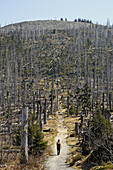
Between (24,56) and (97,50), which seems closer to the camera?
(24,56)

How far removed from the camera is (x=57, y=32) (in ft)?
446

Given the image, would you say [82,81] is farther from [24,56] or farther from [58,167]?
[58,167]

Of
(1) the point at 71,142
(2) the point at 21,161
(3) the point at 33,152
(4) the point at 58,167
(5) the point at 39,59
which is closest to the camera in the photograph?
(2) the point at 21,161

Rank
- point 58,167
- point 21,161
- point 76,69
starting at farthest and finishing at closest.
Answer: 1. point 76,69
2. point 58,167
3. point 21,161

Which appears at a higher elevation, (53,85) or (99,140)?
(53,85)

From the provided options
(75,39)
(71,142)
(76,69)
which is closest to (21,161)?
(71,142)

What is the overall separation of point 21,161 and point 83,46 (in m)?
99.1

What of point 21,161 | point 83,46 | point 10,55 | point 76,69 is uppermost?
point 83,46

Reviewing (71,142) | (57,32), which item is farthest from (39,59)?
(71,142)

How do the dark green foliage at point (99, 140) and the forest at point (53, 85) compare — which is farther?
the forest at point (53, 85)

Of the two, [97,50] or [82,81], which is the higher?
[97,50]

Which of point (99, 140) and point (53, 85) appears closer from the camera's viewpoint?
point (99, 140)

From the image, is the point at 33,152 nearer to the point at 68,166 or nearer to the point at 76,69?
the point at 68,166

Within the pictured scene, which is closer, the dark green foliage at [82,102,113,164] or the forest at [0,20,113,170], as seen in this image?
the dark green foliage at [82,102,113,164]
